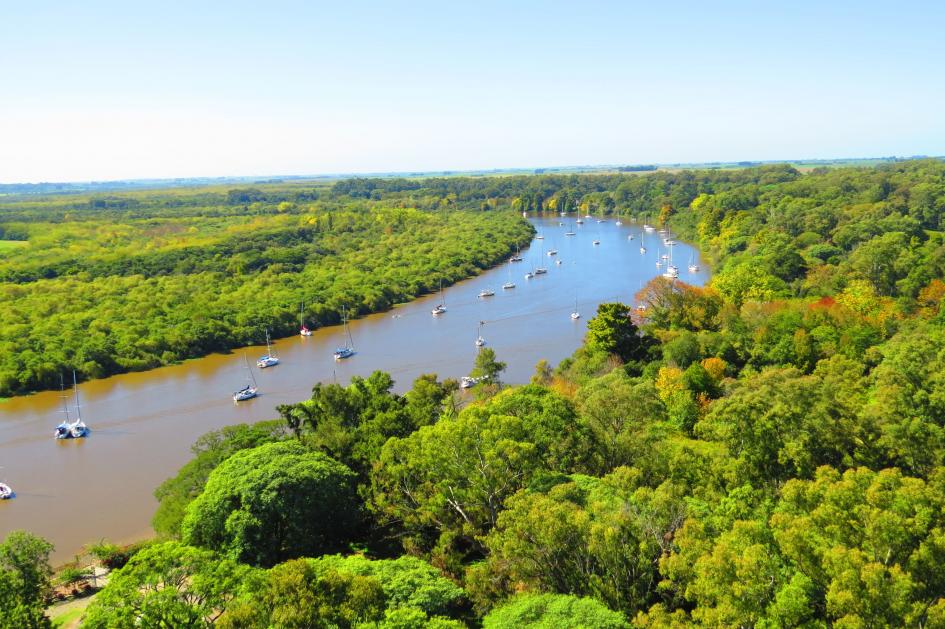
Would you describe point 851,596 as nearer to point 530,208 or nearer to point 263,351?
point 263,351

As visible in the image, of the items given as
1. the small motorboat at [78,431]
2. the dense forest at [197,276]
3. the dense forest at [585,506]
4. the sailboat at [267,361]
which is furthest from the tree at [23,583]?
the dense forest at [197,276]

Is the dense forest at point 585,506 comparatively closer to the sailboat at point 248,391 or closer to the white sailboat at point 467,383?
the white sailboat at point 467,383

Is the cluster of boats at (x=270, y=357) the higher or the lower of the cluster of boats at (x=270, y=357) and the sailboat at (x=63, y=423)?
the higher

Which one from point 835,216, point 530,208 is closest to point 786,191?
point 835,216

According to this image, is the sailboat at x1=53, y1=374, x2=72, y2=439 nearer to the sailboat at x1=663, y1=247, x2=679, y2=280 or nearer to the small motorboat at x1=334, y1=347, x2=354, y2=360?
the small motorboat at x1=334, y1=347, x2=354, y2=360

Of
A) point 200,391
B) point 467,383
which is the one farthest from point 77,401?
point 467,383

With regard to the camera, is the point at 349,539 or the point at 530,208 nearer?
the point at 349,539
